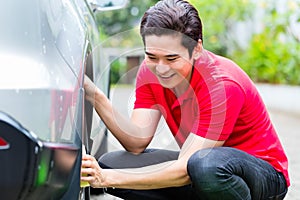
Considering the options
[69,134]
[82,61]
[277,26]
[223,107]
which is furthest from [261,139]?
[277,26]

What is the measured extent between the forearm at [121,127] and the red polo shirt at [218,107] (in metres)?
0.12

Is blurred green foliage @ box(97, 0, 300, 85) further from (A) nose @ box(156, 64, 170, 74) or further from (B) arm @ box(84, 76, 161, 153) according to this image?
(A) nose @ box(156, 64, 170, 74)

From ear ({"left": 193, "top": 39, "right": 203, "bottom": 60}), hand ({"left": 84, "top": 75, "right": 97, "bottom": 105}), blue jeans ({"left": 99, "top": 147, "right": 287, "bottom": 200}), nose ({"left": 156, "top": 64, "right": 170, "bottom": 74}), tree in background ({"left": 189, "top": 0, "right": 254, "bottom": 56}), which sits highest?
ear ({"left": 193, "top": 39, "right": 203, "bottom": 60})

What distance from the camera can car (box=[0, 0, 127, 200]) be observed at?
66.9 inches

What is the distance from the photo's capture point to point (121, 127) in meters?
3.02

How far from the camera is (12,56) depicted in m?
1.90

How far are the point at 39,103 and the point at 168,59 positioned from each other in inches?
36.0

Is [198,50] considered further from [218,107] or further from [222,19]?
[222,19]

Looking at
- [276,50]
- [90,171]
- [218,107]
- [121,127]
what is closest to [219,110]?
[218,107]

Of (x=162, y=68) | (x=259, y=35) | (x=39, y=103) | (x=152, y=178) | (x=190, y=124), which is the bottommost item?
(x=259, y=35)

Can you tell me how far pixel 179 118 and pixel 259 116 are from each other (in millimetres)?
389

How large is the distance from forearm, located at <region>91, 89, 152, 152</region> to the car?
65 cm

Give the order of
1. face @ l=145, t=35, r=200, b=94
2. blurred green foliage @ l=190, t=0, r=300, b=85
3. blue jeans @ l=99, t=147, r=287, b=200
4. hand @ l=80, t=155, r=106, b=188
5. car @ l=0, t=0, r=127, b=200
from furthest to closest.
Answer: blurred green foliage @ l=190, t=0, r=300, b=85
blue jeans @ l=99, t=147, r=287, b=200
face @ l=145, t=35, r=200, b=94
hand @ l=80, t=155, r=106, b=188
car @ l=0, t=0, r=127, b=200

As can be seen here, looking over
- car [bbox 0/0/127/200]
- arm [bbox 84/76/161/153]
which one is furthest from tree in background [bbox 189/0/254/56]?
car [bbox 0/0/127/200]
